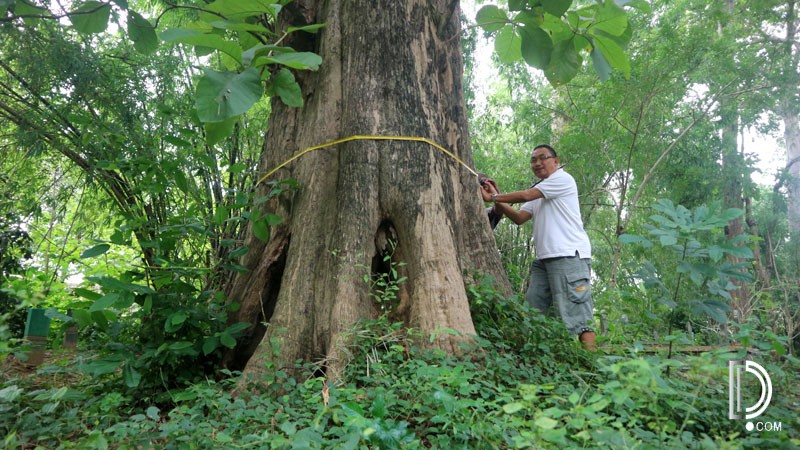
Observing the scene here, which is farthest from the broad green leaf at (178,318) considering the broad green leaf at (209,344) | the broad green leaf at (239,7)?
the broad green leaf at (239,7)

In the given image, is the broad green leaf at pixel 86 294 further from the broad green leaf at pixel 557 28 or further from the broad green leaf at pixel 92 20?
the broad green leaf at pixel 557 28

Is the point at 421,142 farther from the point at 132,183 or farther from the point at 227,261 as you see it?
the point at 132,183

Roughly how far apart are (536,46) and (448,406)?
1.82 m

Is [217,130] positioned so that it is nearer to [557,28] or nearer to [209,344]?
[209,344]

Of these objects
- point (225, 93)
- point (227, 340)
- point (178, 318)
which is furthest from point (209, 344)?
point (225, 93)

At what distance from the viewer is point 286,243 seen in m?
3.16

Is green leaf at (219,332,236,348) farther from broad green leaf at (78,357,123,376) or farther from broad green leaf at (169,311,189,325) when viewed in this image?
broad green leaf at (78,357,123,376)

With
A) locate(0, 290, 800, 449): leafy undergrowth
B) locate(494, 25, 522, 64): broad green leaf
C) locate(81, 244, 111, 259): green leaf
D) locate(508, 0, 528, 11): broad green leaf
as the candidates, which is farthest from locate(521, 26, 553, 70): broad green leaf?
locate(81, 244, 111, 259): green leaf

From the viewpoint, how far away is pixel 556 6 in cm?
240

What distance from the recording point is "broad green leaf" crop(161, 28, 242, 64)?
2193mm

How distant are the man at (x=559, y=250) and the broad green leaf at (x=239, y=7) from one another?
1864 millimetres

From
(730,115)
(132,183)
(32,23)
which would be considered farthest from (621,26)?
(730,115)

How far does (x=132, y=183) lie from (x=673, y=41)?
22.2ft

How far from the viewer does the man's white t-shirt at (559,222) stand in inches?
149
